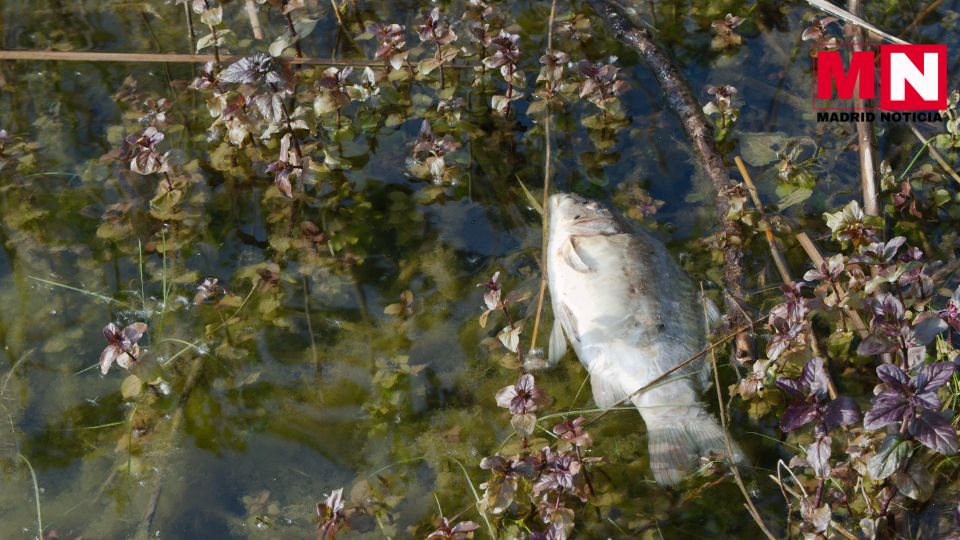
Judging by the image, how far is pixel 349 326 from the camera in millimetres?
4527

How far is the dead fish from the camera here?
3.91 meters

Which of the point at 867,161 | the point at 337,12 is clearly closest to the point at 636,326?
the point at 867,161

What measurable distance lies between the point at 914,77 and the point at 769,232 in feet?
5.47

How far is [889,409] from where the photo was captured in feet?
9.78

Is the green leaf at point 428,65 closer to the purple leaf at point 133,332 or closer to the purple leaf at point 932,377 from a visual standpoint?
the purple leaf at point 133,332

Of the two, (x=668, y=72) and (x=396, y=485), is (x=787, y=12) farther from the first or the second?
(x=396, y=485)

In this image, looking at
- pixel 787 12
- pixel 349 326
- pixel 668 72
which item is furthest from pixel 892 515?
pixel 787 12

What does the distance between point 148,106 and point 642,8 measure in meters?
3.21

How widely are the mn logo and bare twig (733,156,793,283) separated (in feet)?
2.72

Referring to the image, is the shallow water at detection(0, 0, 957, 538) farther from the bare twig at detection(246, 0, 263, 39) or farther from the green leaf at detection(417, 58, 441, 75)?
the green leaf at detection(417, 58, 441, 75)

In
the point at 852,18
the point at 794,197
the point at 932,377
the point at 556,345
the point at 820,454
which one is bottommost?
the point at 556,345

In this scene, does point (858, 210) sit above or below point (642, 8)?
below

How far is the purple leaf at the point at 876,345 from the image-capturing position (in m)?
3.43

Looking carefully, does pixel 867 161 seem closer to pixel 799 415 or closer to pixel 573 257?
pixel 573 257
